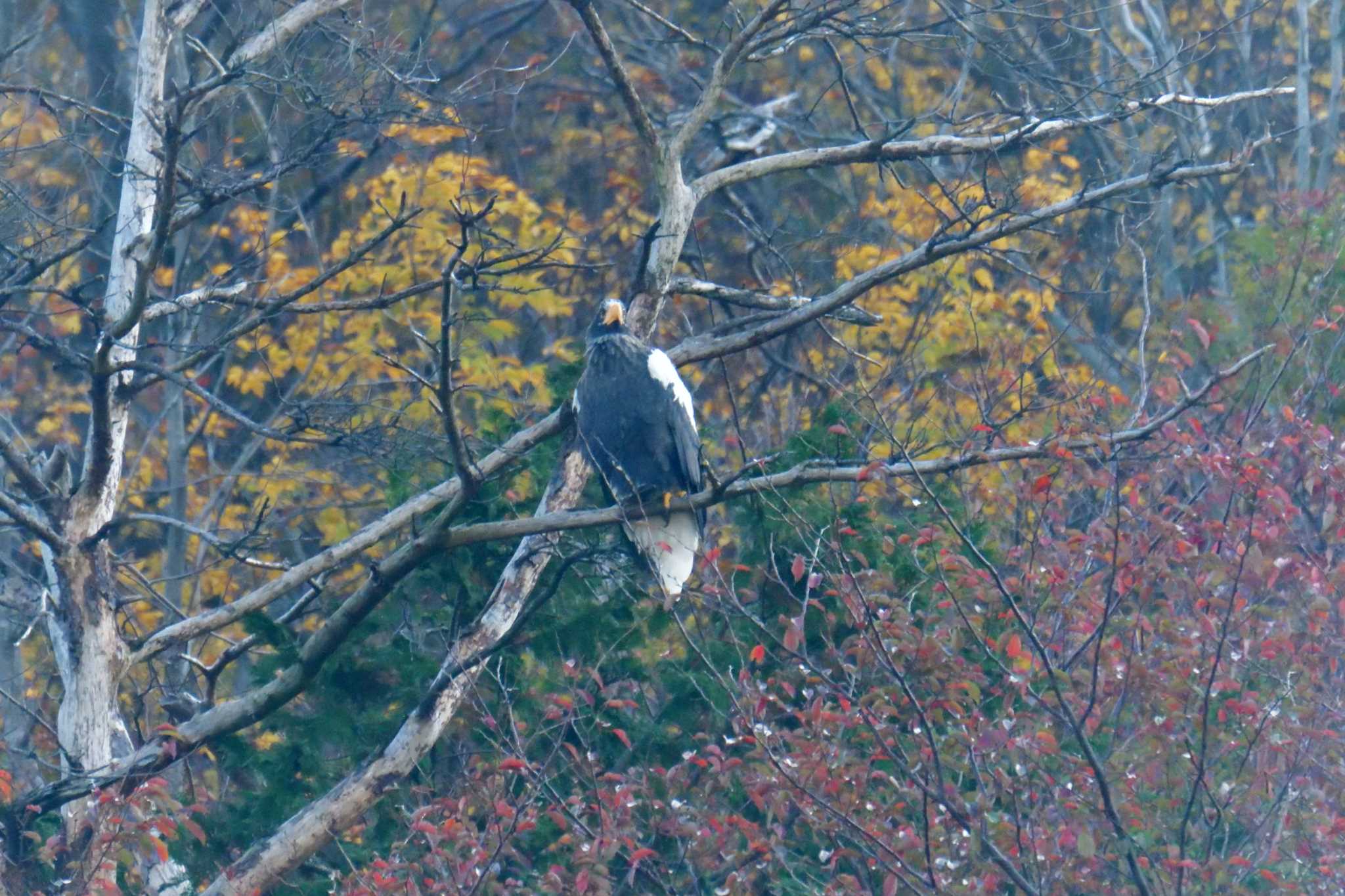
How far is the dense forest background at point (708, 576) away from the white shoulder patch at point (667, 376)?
0.55 feet

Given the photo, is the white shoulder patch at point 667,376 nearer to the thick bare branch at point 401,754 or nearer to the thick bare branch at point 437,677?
the thick bare branch at point 437,677

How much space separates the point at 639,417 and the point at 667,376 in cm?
21

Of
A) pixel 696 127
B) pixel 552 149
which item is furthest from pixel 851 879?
pixel 552 149

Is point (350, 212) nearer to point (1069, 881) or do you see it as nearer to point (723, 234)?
point (723, 234)

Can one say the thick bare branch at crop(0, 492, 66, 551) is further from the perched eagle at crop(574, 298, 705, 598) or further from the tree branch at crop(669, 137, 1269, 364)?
the tree branch at crop(669, 137, 1269, 364)

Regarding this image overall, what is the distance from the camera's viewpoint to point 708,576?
4.83 meters

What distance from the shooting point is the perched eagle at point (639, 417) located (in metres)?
6.08

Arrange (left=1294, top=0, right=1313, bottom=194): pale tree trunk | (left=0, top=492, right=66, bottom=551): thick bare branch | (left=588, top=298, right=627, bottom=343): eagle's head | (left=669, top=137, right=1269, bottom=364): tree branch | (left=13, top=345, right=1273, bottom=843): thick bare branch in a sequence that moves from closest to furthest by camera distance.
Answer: (left=13, top=345, right=1273, bottom=843): thick bare branch < (left=0, top=492, right=66, bottom=551): thick bare branch < (left=669, top=137, right=1269, bottom=364): tree branch < (left=588, top=298, right=627, bottom=343): eagle's head < (left=1294, top=0, right=1313, bottom=194): pale tree trunk

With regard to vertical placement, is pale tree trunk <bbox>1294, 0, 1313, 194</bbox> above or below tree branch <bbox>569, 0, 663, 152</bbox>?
below

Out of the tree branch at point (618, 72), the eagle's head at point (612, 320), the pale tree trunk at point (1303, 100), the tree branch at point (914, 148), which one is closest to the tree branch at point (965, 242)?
the tree branch at point (914, 148)

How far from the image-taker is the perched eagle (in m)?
6.08

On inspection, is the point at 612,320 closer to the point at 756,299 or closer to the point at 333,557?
the point at 756,299

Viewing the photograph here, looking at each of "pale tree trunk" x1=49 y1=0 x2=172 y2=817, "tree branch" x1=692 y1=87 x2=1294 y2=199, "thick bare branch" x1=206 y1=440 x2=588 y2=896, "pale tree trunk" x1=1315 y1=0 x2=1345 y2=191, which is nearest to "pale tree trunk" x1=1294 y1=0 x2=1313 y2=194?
"pale tree trunk" x1=1315 y1=0 x2=1345 y2=191

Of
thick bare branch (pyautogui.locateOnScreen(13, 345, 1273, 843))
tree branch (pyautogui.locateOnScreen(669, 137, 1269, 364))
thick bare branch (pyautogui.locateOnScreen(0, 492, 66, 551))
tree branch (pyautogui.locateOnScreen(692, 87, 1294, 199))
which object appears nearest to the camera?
thick bare branch (pyautogui.locateOnScreen(13, 345, 1273, 843))
